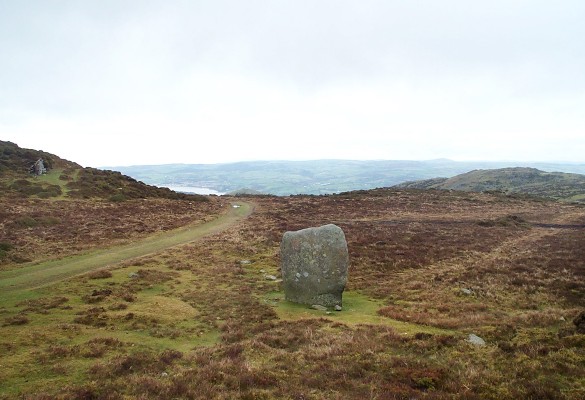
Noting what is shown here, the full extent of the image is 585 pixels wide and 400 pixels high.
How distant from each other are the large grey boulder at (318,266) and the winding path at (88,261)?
50.4 ft

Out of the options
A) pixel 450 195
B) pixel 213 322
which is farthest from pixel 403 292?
pixel 450 195

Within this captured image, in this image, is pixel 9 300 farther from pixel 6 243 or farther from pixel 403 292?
pixel 403 292

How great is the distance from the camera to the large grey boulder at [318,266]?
2080cm

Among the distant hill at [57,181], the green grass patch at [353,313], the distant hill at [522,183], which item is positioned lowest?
the distant hill at [522,183]

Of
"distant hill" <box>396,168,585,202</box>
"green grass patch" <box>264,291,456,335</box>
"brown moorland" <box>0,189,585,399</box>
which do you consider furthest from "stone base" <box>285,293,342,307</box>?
"distant hill" <box>396,168,585,202</box>

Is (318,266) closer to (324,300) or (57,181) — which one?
(324,300)

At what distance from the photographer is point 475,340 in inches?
564

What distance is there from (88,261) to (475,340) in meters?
27.3

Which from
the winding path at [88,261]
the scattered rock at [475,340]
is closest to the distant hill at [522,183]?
the winding path at [88,261]

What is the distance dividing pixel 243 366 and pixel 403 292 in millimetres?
14565

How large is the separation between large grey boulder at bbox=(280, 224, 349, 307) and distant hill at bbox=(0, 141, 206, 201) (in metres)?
45.2

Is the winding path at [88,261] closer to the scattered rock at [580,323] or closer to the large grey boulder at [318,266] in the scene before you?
the large grey boulder at [318,266]

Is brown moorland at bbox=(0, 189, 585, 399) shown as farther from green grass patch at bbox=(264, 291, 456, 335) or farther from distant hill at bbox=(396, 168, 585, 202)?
distant hill at bbox=(396, 168, 585, 202)

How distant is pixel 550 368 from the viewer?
11.1m
